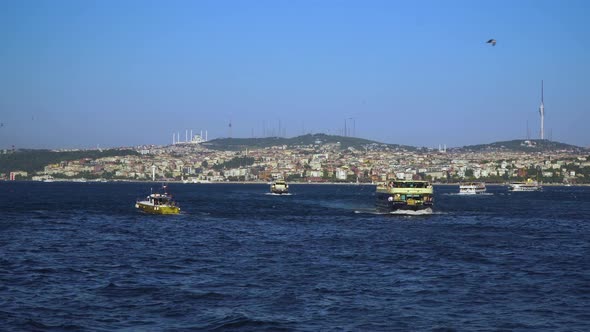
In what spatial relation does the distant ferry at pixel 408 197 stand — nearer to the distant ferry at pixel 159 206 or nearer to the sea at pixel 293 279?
the sea at pixel 293 279

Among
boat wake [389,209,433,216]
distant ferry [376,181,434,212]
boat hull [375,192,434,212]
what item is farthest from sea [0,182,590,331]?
distant ferry [376,181,434,212]

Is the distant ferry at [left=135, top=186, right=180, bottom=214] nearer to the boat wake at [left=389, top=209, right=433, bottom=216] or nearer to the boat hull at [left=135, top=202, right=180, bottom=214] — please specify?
the boat hull at [left=135, top=202, right=180, bottom=214]

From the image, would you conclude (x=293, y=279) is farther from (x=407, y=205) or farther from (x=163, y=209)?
(x=407, y=205)

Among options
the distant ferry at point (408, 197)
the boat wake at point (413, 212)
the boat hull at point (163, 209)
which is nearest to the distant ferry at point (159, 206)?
the boat hull at point (163, 209)

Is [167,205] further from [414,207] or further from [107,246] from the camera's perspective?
[107,246]

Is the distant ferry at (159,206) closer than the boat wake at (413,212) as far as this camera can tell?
Yes

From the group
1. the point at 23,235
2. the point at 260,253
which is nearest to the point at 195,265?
the point at 260,253

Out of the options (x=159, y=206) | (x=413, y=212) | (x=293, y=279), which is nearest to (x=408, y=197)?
(x=413, y=212)

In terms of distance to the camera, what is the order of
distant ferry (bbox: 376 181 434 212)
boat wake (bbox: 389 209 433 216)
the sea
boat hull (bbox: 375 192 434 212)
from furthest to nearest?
distant ferry (bbox: 376 181 434 212), boat hull (bbox: 375 192 434 212), boat wake (bbox: 389 209 433 216), the sea
